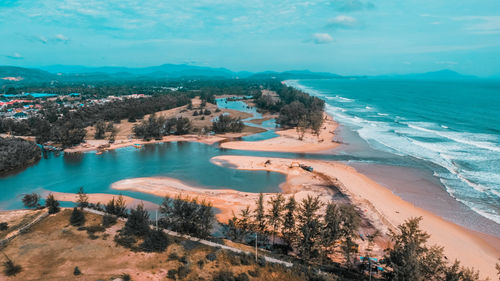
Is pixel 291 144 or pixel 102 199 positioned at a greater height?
pixel 291 144

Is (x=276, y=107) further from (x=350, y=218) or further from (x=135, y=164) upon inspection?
(x=350, y=218)

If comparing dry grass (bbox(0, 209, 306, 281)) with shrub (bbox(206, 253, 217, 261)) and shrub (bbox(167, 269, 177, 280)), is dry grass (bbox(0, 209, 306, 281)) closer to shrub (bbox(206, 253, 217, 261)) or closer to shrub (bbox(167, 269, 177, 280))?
shrub (bbox(206, 253, 217, 261))

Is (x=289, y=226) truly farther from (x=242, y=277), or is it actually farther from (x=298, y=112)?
(x=298, y=112)

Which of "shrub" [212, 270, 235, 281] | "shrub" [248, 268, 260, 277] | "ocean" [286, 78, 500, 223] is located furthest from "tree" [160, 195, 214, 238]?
"ocean" [286, 78, 500, 223]

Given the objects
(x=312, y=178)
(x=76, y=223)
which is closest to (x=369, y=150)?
(x=312, y=178)

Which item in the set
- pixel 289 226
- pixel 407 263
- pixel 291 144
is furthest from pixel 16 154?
pixel 407 263

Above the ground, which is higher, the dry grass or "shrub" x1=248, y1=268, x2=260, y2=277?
"shrub" x1=248, y1=268, x2=260, y2=277
